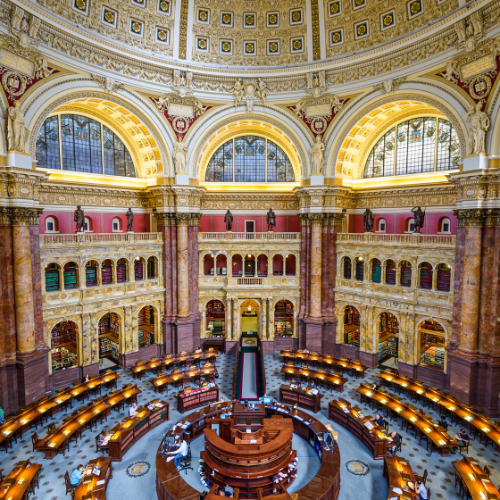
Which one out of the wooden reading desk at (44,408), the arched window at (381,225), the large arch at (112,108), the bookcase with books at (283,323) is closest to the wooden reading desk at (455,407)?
the bookcase with books at (283,323)

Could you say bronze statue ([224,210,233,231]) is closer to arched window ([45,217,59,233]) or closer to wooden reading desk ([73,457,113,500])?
arched window ([45,217,59,233])

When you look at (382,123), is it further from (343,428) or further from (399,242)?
(343,428)

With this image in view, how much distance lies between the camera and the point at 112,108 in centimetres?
2511

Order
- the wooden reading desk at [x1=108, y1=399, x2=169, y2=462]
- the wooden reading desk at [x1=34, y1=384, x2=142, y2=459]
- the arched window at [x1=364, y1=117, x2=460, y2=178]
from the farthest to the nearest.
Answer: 1. the arched window at [x1=364, y1=117, x2=460, y2=178]
2. the wooden reading desk at [x1=108, y1=399, x2=169, y2=462]
3. the wooden reading desk at [x1=34, y1=384, x2=142, y2=459]

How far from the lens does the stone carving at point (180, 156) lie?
2616 centimetres

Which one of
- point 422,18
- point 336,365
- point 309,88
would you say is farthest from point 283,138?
point 336,365

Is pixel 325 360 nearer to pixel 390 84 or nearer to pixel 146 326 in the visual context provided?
pixel 146 326

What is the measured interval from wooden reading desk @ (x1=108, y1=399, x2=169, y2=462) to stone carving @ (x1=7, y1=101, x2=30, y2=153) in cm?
1520

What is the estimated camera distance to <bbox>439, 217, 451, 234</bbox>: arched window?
23.9 m

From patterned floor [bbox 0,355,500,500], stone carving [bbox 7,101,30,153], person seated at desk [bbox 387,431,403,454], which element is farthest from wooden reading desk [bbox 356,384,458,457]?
stone carving [bbox 7,101,30,153]

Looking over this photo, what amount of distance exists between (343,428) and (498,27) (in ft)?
71.9

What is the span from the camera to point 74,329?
2455cm

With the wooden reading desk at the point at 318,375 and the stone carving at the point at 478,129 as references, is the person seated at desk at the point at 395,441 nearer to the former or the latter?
the wooden reading desk at the point at 318,375

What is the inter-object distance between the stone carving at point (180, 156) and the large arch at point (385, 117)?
10921mm
